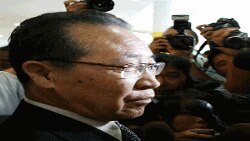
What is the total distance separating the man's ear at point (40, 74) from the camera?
0.79 metres

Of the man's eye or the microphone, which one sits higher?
the microphone

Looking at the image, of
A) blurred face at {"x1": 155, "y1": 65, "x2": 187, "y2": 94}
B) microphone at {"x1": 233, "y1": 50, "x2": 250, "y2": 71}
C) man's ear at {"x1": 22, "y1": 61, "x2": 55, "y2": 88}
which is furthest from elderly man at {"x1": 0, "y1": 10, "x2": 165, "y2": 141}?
blurred face at {"x1": 155, "y1": 65, "x2": 187, "y2": 94}

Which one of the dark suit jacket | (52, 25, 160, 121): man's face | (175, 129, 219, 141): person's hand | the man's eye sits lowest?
(175, 129, 219, 141): person's hand

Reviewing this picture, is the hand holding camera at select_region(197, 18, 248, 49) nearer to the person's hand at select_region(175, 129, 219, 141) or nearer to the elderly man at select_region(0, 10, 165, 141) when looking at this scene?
the person's hand at select_region(175, 129, 219, 141)

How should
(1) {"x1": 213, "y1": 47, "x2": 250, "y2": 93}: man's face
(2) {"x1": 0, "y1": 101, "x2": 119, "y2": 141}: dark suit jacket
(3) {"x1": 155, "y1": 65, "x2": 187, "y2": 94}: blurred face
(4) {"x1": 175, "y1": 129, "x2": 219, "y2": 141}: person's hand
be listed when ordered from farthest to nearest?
1. (3) {"x1": 155, "y1": 65, "x2": 187, "y2": 94}: blurred face
2. (1) {"x1": 213, "y1": 47, "x2": 250, "y2": 93}: man's face
3. (4) {"x1": 175, "y1": 129, "x2": 219, "y2": 141}: person's hand
4. (2) {"x1": 0, "y1": 101, "x2": 119, "y2": 141}: dark suit jacket

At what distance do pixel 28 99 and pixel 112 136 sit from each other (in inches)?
8.5

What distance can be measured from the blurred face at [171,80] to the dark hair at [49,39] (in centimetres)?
92

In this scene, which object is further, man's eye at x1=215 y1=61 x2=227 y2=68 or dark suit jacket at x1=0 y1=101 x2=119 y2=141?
man's eye at x1=215 y1=61 x2=227 y2=68

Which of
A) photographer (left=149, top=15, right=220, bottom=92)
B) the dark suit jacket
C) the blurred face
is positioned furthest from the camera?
photographer (left=149, top=15, right=220, bottom=92)

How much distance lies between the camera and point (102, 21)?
0.83 m

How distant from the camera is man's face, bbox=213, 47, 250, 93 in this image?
4.74 ft

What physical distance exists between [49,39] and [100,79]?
145 millimetres

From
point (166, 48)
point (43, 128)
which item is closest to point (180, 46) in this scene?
point (166, 48)

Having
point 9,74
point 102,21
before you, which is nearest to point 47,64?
point 102,21
